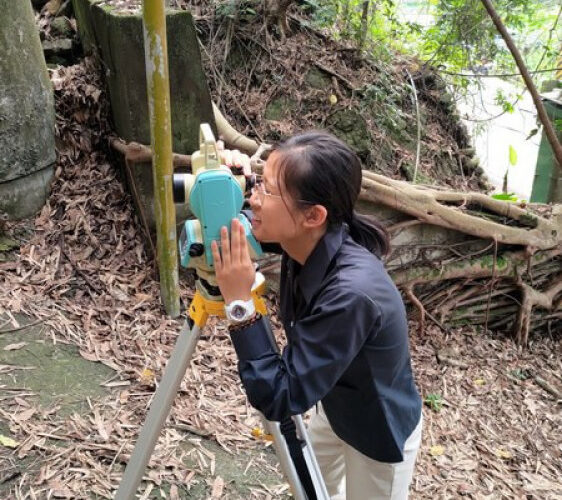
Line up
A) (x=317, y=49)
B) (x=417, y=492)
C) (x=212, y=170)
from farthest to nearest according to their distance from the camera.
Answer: (x=317, y=49)
(x=417, y=492)
(x=212, y=170)

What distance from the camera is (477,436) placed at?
11.3ft

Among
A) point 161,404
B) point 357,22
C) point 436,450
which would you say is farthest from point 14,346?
point 357,22

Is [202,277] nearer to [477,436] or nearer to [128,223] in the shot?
[128,223]

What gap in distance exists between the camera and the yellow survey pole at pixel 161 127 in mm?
2426

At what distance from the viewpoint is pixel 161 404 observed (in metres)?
1.62

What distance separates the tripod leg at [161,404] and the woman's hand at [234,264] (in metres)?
0.22

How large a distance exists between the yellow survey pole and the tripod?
0.85 meters

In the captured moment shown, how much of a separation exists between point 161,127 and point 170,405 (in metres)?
1.38

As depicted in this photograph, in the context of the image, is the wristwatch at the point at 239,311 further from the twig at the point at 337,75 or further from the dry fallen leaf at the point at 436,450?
the twig at the point at 337,75

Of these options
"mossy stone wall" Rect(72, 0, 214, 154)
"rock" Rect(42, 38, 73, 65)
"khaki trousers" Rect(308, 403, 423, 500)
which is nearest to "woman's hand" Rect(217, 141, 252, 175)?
"khaki trousers" Rect(308, 403, 423, 500)

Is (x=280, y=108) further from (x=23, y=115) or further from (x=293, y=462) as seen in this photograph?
(x=293, y=462)

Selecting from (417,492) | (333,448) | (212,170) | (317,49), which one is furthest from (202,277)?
(317,49)

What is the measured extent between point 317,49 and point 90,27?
1966 millimetres

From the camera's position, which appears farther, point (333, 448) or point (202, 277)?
point (333, 448)
